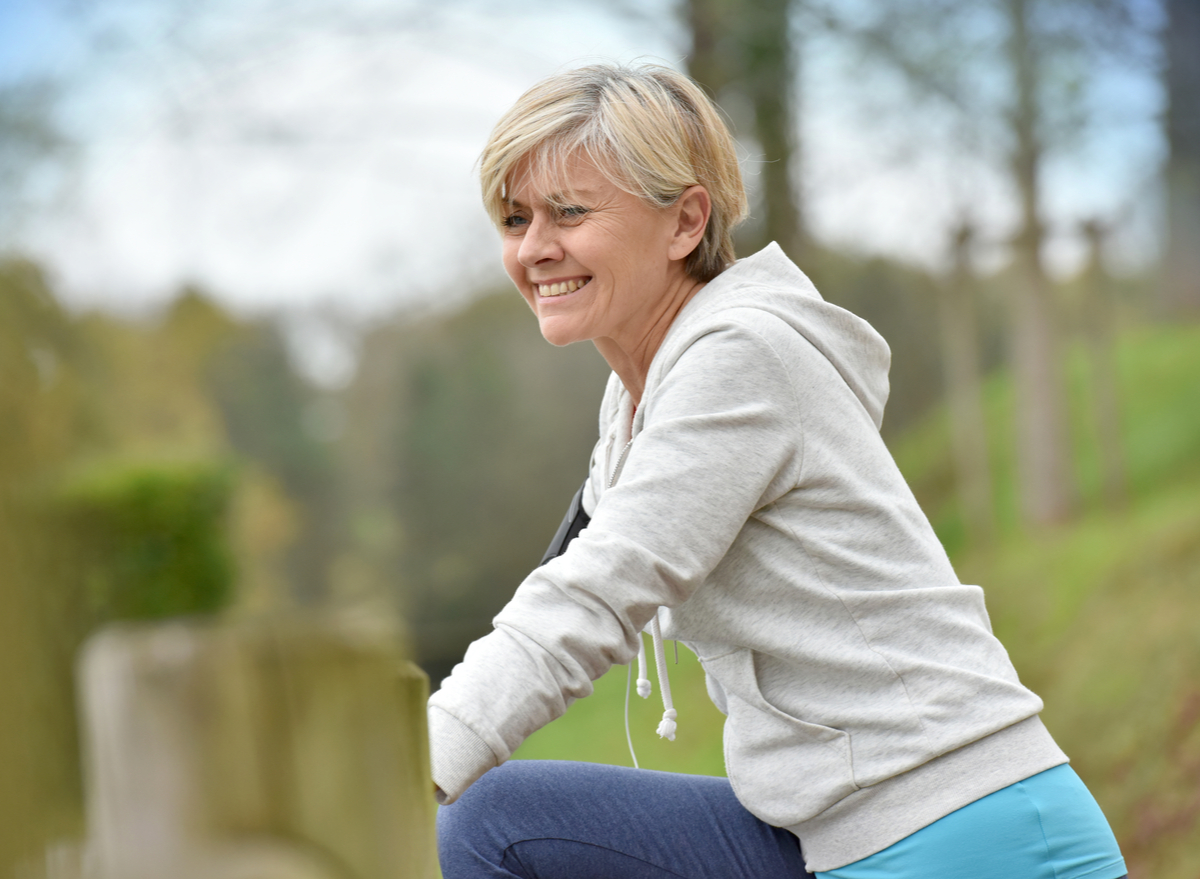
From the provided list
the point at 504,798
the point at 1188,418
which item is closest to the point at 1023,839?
the point at 504,798

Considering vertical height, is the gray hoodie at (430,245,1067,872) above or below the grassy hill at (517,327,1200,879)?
above

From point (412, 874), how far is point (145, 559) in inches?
251

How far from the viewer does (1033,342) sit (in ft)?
22.9

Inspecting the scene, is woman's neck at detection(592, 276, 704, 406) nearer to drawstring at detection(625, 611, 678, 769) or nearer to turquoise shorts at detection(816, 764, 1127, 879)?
drawstring at detection(625, 611, 678, 769)

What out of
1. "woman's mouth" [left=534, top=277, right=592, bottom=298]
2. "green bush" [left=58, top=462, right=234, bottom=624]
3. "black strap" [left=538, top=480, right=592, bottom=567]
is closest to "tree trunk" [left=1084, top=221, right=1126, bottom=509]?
"green bush" [left=58, top=462, right=234, bottom=624]

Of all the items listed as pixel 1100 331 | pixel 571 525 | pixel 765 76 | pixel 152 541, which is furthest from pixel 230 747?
pixel 1100 331

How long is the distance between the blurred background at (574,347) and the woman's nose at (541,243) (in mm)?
2485

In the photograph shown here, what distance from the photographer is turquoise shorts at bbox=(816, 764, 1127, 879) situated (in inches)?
49.3

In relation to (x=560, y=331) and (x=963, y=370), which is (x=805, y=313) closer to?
(x=560, y=331)

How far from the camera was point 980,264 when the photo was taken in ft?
23.1

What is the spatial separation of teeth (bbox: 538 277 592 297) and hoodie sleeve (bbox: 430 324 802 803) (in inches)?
10.7

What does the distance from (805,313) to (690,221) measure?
10.4 inches

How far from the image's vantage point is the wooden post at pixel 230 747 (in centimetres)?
56

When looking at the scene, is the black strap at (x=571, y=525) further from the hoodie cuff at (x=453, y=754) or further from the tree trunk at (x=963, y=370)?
the tree trunk at (x=963, y=370)
